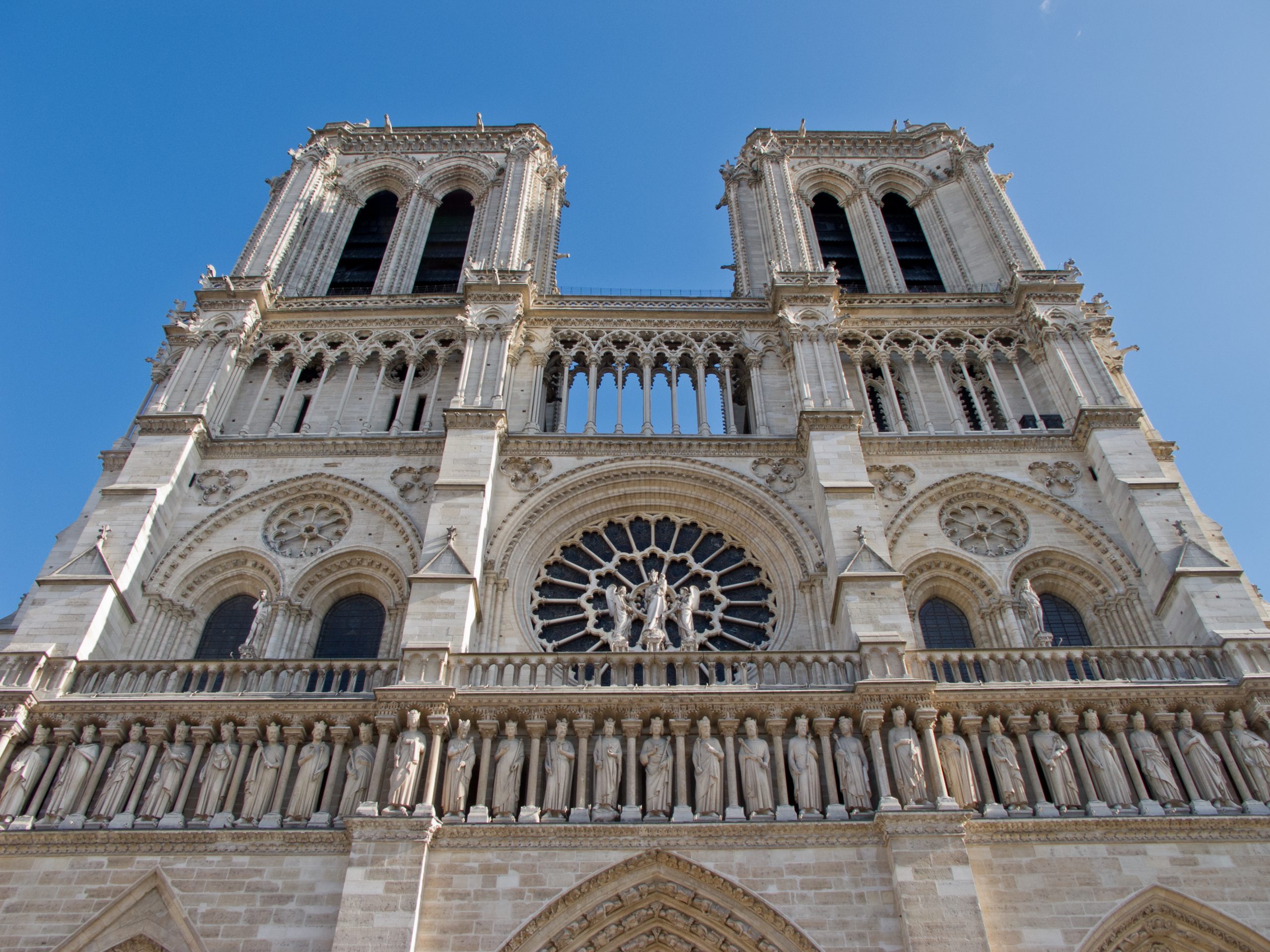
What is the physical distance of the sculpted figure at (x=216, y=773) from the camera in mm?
12406

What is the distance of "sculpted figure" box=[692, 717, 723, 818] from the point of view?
12.3 metres

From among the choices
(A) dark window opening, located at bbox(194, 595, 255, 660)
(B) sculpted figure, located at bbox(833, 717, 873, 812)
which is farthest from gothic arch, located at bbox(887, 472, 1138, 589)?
(A) dark window opening, located at bbox(194, 595, 255, 660)

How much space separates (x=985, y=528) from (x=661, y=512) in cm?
520

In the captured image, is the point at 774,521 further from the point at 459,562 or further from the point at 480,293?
the point at 480,293

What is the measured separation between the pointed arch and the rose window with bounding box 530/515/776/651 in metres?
6.07

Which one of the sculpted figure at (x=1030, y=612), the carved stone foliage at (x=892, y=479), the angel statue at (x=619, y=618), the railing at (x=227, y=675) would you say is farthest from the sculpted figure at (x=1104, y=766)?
the railing at (x=227, y=675)

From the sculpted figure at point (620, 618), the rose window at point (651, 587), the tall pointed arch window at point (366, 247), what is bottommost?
the sculpted figure at point (620, 618)

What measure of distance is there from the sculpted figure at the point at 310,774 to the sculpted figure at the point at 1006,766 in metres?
7.84

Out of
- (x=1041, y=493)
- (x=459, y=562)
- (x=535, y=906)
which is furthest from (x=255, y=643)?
(x=1041, y=493)

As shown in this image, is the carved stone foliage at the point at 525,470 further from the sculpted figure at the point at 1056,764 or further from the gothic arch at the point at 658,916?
the sculpted figure at the point at 1056,764

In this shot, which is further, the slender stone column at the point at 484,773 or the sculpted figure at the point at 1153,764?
the sculpted figure at the point at 1153,764

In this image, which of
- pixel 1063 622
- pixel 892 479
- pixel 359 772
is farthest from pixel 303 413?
pixel 1063 622

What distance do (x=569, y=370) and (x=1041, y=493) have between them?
8623 mm

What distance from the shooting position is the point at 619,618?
599 inches
